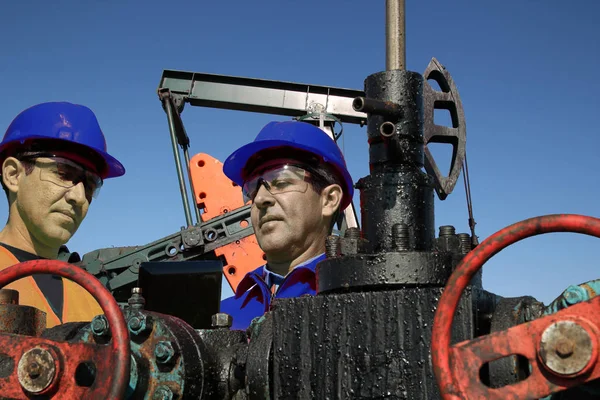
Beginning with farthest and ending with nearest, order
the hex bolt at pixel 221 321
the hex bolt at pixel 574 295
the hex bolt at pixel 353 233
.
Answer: the hex bolt at pixel 221 321, the hex bolt at pixel 353 233, the hex bolt at pixel 574 295

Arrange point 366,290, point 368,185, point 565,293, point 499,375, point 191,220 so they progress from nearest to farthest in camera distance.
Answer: point 565,293 → point 499,375 → point 366,290 → point 368,185 → point 191,220

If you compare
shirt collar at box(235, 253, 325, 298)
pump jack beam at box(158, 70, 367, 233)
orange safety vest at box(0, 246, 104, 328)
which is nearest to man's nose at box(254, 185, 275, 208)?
shirt collar at box(235, 253, 325, 298)

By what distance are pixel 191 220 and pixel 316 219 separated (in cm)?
727

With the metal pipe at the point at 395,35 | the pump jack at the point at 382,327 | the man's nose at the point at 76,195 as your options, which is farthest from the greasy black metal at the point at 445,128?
the man's nose at the point at 76,195

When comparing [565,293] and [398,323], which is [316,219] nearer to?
[398,323]

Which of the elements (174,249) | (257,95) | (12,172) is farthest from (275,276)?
(257,95)

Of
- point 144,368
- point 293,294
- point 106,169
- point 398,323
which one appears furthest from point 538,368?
point 106,169

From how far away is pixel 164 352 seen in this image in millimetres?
1835

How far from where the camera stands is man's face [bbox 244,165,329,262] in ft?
9.95

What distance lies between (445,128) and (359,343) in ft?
2.79

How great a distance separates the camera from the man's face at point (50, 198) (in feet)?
10.2

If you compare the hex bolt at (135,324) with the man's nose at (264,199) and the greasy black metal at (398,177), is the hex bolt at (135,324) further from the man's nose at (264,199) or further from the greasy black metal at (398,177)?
the man's nose at (264,199)

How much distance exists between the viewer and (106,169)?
3.41 m

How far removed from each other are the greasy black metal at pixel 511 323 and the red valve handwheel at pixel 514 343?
0.79 ft
